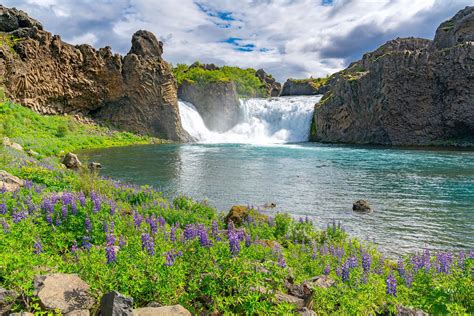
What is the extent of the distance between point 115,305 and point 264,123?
68932 millimetres

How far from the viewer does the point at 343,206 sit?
1697 centimetres

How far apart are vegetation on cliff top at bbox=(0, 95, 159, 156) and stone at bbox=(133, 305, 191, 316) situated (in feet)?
101

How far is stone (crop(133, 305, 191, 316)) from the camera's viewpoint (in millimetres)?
3980

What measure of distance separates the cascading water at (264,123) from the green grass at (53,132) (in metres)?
16.9

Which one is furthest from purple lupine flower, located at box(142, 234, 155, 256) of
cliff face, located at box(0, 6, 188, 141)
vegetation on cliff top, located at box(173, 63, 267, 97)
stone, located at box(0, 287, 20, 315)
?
vegetation on cliff top, located at box(173, 63, 267, 97)

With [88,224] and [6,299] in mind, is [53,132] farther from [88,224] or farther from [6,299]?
[6,299]

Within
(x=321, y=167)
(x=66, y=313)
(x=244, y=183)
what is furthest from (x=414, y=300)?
(x=321, y=167)

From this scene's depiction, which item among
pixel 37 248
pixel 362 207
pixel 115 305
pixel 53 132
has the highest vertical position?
pixel 53 132

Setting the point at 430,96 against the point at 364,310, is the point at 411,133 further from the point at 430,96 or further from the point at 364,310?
the point at 364,310

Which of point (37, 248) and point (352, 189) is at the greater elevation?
point (37, 248)

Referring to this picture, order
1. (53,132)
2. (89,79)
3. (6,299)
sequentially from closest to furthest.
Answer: (6,299) < (53,132) < (89,79)

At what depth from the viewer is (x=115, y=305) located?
3711 millimetres

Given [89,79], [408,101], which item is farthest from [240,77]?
[408,101]

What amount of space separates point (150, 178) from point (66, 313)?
19.7 m
